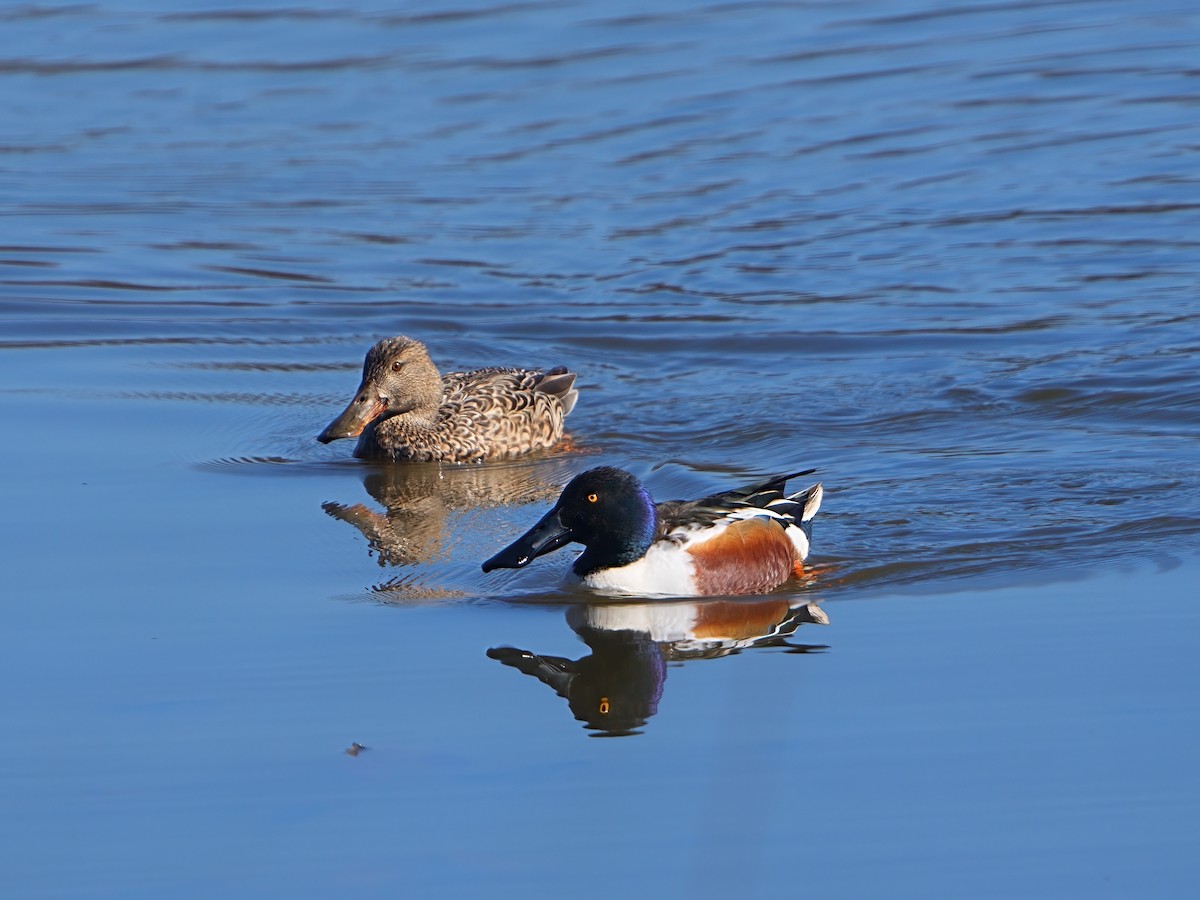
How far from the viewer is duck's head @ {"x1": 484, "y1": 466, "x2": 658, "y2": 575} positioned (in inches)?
345

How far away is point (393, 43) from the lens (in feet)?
76.1

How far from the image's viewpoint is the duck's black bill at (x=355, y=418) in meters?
11.7

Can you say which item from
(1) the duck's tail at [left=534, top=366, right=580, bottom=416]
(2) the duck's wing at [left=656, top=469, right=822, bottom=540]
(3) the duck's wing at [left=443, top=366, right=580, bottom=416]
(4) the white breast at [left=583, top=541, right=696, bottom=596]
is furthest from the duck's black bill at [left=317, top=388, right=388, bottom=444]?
(4) the white breast at [left=583, top=541, right=696, bottom=596]

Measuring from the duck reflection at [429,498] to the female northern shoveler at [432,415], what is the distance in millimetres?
111

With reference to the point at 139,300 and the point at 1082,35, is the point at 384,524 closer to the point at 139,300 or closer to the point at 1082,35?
the point at 139,300

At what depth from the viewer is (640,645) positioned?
808 cm

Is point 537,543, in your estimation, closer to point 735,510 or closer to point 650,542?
point 650,542

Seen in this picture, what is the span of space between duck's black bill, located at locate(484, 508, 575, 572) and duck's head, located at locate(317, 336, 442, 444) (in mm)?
3182

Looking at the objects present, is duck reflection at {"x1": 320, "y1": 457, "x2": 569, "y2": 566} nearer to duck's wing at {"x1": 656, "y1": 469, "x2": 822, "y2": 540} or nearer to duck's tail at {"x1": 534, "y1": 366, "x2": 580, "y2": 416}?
duck's tail at {"x1": 534, "y1": 366, "x2": 580, "y2": 416}

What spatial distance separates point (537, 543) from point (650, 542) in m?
0.51

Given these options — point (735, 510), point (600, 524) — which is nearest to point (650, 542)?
point (600, 524)

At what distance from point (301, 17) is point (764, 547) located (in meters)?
16.9

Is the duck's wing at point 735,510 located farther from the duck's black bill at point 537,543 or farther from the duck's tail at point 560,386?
the duck's tail at point 560,386

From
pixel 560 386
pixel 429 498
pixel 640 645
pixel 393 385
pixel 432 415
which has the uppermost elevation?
pixel 393 385
